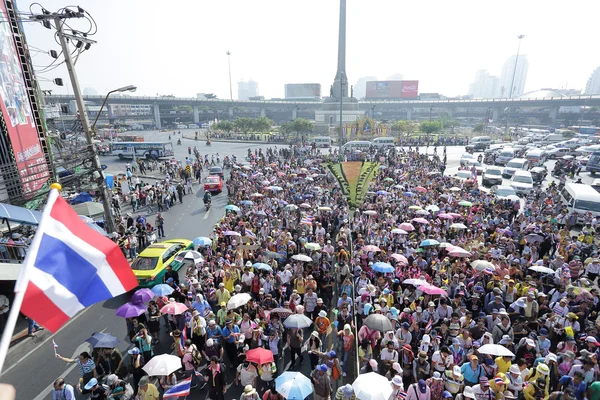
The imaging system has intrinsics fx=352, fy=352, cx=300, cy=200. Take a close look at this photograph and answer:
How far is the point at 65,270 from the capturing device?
351cm

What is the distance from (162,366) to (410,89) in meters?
135

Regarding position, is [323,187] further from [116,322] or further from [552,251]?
[116,322]

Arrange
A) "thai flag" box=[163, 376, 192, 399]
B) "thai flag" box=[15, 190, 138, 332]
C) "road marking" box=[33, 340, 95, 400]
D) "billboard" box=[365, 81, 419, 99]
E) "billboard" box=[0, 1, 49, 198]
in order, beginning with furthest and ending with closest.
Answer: "billboard" box=[365, 81, 419, 99]
"billboard" box=[0, 1, 49, 198]
"road marking" box=[33, 340, 95, 400]
"thai flag" box=[163, 376, 192, 399]
"thai flag" box=[15, 190, 138, 332]

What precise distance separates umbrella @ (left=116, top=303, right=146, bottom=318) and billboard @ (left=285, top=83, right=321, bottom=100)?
16079cm

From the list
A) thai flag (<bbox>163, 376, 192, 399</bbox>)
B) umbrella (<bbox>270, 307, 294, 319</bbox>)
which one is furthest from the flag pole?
umbrella (<bbox>270, 307, 294, 319</bbox>)

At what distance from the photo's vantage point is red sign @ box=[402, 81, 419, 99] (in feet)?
417

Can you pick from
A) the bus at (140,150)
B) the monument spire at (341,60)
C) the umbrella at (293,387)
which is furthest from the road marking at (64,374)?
the monument spire at (341,60)

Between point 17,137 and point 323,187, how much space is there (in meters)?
16.4

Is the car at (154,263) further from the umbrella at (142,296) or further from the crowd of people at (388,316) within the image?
the umbrella at (142,296)

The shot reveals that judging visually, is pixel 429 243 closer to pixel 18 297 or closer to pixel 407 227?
pixel 407 227

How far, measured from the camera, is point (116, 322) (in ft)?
35.2

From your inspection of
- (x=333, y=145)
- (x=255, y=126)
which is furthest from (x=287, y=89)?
(x=333, y=145)

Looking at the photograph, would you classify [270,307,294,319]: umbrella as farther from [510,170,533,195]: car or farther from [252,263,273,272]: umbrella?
[510,170,533,195]: car

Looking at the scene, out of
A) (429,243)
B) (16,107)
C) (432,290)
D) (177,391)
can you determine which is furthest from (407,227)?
(16,107)
